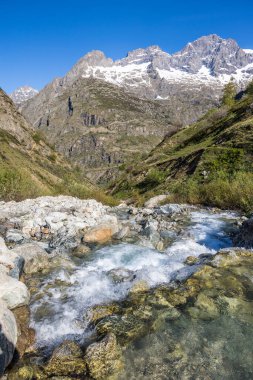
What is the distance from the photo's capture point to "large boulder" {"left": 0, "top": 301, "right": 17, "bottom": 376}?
630cm

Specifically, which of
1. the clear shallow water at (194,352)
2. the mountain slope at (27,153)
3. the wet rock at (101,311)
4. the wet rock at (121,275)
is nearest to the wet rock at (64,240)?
the wet rock at (121,275)

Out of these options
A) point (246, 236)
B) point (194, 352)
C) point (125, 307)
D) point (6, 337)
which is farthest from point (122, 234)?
point (6, 337)

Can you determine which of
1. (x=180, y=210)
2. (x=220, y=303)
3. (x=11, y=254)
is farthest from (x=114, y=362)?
(x=180, y=210)

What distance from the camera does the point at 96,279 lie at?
10.7 metres

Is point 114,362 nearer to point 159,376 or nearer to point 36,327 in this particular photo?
point 159,376

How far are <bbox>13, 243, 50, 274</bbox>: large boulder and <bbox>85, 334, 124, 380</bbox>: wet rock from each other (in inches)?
195

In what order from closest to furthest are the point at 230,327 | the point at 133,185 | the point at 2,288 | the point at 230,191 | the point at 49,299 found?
1. the point at 230,327
2. the point at 2,288
3. the point at 49,299
4. the point at 230,191
5. the point at 133,185

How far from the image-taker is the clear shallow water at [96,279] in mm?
8055

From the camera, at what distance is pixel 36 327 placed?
312 inches

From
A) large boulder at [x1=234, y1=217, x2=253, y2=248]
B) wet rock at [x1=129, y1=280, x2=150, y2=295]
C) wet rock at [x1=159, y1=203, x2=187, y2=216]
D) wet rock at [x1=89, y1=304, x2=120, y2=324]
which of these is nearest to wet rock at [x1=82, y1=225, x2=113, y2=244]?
wet rock at [x1=129, y1=280, x2=150, y2=295]

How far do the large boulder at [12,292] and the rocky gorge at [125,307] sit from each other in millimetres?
31

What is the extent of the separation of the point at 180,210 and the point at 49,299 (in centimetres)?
1461

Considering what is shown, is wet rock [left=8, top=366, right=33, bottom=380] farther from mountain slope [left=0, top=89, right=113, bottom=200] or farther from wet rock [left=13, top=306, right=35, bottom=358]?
mountain slope [left=0, top=89, right=113, bottom=200]

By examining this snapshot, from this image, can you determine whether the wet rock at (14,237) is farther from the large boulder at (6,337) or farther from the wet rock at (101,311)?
the large boulder at (6,337)
